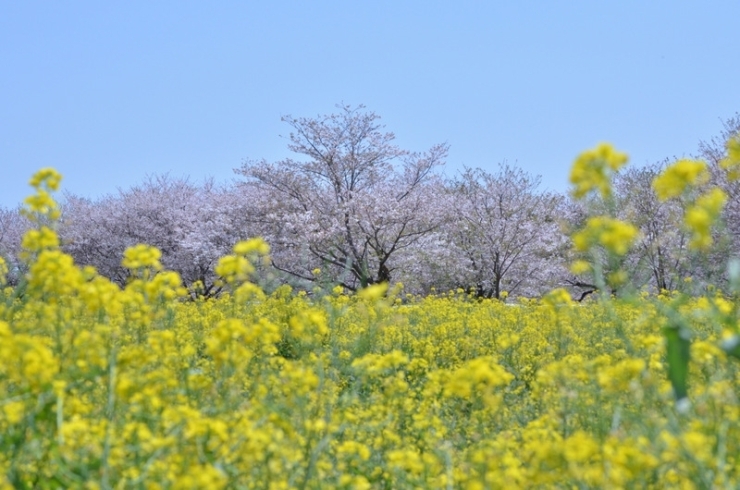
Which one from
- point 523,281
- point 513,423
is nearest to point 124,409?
point 513,423

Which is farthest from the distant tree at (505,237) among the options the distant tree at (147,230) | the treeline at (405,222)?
the distant tree at (147,230)

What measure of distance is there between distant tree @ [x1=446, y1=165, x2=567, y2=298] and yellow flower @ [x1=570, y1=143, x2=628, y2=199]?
707 inches

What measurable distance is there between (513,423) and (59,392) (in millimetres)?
2863

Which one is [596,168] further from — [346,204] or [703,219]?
[346,204]

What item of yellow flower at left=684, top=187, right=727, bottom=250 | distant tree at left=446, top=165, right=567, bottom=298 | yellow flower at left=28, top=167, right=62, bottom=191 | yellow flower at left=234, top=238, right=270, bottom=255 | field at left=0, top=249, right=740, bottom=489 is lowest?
field at left=0, top=249, right=740, bottom=489

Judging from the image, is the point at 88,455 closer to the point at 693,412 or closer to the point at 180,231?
the point at 693,412

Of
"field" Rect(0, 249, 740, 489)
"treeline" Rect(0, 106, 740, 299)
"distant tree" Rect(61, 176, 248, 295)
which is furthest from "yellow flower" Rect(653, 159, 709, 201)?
"distant tree" Rect(61, 176, 248, 295)

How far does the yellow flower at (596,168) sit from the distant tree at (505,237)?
58.9 ft

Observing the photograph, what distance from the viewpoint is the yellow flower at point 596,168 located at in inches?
99.0

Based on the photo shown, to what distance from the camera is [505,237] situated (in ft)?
68.7

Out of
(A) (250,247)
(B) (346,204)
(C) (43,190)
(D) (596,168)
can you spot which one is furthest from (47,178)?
(B) (346,204)

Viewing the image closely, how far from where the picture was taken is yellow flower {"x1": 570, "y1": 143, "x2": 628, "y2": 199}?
8.25ft

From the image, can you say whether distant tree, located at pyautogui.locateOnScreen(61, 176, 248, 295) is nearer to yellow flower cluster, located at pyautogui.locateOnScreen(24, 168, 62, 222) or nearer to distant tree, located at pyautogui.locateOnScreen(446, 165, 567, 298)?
distant tree, located at pyautogui.locateOnScreen(446, 165, 567, 298)

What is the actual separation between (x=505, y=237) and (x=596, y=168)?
18656 mm
